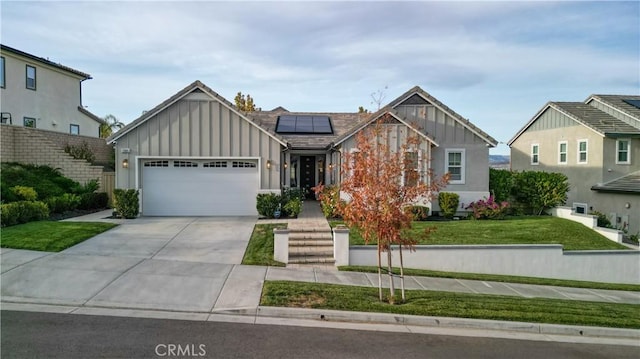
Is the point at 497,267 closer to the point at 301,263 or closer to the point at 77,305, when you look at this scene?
the point at 301,263

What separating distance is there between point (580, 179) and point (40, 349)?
79.1 ft

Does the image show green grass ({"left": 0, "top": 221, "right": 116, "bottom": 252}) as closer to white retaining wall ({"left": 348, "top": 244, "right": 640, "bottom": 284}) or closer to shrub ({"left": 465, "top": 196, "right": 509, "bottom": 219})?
white retaining wall ({"left": 348, "top": 244, "right": 640, "bottom": 284})

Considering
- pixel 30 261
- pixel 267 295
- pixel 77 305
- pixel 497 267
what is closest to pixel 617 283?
pixel 497 267

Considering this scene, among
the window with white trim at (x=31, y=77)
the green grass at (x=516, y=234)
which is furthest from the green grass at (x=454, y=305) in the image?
the window with white trim at (x=31, y=77)

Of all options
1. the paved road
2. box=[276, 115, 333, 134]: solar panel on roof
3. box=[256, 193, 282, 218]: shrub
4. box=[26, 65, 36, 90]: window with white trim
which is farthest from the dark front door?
box=[26, 65, 36, 90]: window with white trim

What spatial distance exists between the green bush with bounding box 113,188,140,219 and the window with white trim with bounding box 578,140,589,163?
2224cm

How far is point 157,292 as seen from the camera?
8.20 m

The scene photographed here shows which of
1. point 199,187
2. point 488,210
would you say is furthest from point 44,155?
point 488,210

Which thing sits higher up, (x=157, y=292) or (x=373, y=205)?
(x=373, y=205)

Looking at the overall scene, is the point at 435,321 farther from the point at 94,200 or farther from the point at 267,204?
the point at 94,200

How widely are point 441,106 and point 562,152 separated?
9.99 meters

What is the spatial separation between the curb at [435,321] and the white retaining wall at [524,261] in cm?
437

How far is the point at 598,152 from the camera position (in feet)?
67.9

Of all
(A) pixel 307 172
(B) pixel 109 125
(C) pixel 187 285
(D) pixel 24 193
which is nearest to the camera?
(C) pixel 187 285
